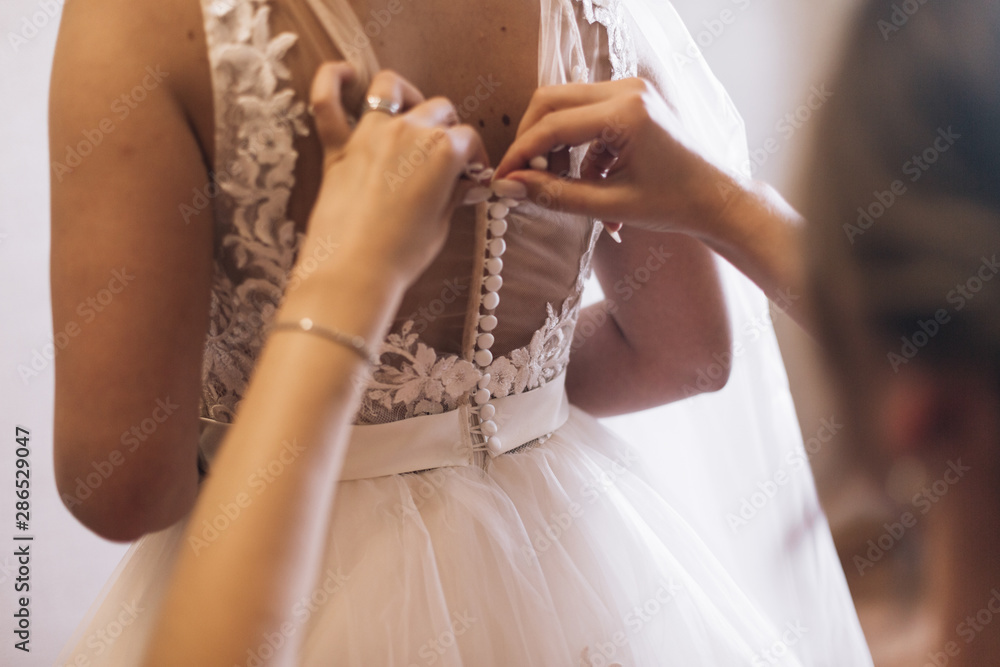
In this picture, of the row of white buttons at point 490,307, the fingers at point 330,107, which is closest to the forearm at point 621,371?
the row of white buttons at point 490,307

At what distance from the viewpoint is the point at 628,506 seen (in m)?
0.78

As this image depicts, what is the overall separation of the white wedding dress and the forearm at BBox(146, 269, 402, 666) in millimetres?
148

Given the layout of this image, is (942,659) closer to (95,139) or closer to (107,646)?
(95,139)

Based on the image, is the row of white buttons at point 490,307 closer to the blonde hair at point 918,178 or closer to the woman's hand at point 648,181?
the woman's hand at point 648,181

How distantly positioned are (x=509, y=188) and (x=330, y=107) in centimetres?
14

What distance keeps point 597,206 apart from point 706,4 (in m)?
1.05

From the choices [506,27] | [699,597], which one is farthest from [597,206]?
[699,597]

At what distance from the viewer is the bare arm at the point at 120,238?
0.49 metres

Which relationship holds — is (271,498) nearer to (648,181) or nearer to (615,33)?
(648,181)

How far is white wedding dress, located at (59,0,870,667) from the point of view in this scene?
0.53 meters

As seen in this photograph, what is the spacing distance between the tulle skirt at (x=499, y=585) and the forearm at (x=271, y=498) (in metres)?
0.18

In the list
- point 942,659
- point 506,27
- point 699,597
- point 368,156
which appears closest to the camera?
point 942,659

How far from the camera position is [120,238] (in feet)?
1.64

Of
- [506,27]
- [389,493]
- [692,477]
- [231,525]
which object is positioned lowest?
[692,477]
